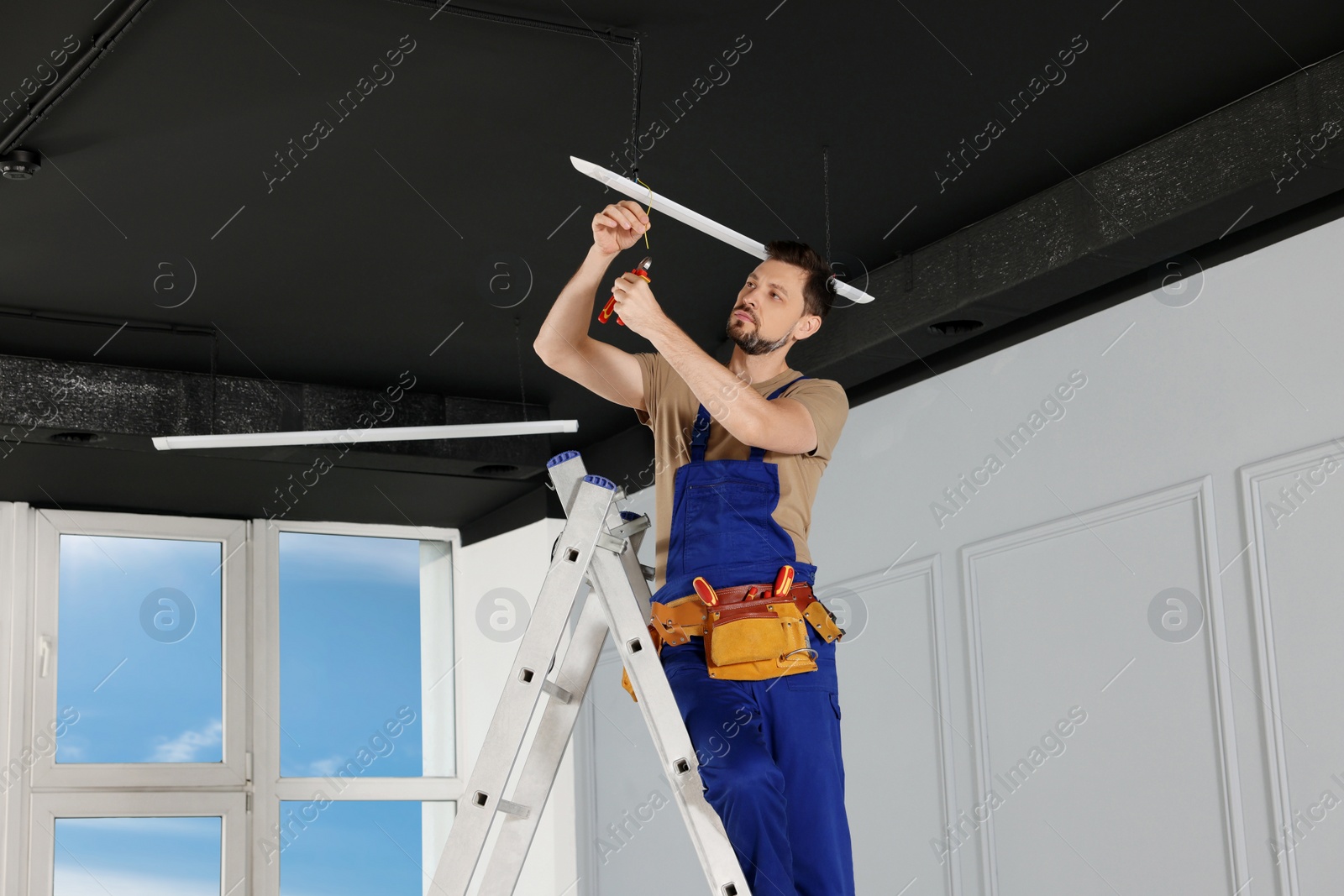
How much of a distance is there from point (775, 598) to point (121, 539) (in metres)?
5.05

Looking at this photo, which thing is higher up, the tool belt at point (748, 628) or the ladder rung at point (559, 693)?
the tool belt at point (748, 628)

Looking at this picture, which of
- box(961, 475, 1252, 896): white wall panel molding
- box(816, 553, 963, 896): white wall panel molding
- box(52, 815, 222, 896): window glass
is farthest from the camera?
box(52, 815, 222, 896): window glass

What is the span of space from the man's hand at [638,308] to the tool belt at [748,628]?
0.46 m

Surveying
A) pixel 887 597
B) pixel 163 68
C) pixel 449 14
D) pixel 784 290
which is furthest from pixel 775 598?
pixel 887 597

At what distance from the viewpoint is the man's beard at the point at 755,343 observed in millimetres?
2645

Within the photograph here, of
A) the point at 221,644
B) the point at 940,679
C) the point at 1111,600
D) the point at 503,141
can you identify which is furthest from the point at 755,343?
the point at 221,644

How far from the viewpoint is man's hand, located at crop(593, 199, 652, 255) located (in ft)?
7.50

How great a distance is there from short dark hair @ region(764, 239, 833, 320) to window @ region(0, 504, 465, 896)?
187 inches

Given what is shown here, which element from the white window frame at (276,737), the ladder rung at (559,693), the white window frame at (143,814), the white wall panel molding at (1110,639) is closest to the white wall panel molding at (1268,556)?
the white wall panel molding at (1110,639)

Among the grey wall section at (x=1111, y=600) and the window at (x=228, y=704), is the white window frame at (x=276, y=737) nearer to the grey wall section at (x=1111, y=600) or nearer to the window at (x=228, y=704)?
the window at (x=228, y=704)

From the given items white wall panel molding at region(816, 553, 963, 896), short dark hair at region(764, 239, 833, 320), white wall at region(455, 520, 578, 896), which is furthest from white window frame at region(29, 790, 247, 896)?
short dark hair at region(764, 239, 833, 320)

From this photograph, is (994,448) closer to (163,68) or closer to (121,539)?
(163,68)

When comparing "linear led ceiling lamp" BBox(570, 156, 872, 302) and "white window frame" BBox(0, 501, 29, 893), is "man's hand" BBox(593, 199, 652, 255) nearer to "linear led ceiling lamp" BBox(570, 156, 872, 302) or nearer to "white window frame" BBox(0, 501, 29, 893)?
"linear led ceiling lamp" BBox(570, 156, 872, 302)

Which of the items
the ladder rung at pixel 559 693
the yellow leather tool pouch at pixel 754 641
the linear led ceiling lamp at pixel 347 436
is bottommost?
Answer: the ladder rung at pixel 559 693
